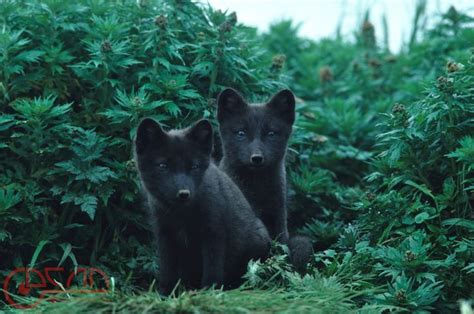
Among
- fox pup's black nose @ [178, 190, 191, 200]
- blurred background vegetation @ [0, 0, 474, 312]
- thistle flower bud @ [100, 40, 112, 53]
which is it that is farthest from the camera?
thistle flower bud @ [100, 40, 112, 53]

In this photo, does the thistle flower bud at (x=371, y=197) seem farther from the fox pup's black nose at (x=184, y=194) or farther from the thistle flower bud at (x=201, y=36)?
the thistle flower bud at (x=201, y=36)

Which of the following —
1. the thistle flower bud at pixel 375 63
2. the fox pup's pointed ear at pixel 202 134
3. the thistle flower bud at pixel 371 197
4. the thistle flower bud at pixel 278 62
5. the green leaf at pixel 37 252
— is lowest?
the green leaf at pixel 37 252

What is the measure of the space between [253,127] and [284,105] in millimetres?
406

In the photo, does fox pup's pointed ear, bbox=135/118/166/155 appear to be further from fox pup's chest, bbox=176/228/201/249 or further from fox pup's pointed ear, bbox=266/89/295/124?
fox pup's pointed ear, bbox=266/89/295/124

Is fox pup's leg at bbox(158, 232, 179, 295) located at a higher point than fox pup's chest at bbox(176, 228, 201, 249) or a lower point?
lower

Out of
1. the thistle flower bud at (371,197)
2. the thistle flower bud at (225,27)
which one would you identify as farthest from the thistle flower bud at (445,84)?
A: the thistle flower bud at (225,27)

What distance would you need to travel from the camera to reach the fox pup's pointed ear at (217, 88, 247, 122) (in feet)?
24.6

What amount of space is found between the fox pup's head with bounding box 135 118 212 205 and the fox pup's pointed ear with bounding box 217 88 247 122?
1.16 metres

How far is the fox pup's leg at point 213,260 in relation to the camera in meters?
6.25

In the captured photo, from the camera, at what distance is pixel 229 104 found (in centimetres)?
764

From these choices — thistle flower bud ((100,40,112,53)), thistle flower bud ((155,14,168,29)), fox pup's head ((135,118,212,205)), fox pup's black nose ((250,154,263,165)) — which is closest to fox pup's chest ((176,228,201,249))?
fox pup's head ((135,118,212,205))

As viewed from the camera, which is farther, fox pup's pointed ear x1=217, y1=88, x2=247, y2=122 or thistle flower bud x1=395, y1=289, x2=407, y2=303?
fox pup's pointed ear x1=217, y1=88, x2=247, y2=122

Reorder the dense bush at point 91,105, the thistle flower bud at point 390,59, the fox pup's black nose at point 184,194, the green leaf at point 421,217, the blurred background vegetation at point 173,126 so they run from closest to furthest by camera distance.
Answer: the fox pup's black nose at point 184,194 → the blurred background vegetation at point 173,126 → the green leaf at point 421,217 → the dense bush at point 91,105 → the thistle flower bud at point 390,59

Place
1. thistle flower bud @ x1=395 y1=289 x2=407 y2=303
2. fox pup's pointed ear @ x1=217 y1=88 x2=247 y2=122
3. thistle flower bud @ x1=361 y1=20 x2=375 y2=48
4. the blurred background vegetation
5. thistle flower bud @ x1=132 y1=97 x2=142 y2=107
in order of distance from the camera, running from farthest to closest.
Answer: thistle flower bud @ x1=361 y1=20 x2=375 y2=48 → fox pup's pointed ear @ x1=217 y1=88 x2=247 y2=122 → thistle flower bud @ x1=132 y1=97 x2=142 y2=107 → the blurred background vegetation → thistle flower bud @ x1=395 y1=289 x2=407 y2=303
